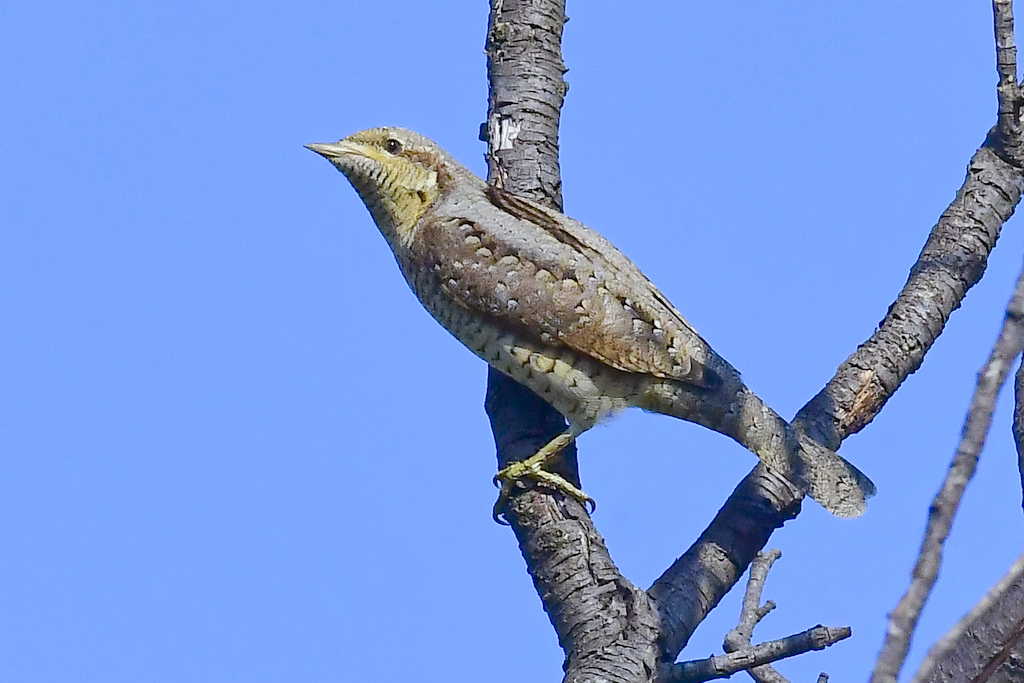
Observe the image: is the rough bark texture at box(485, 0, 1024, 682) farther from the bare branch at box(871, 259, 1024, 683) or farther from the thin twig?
the bare branch at box(871, 259, 1024, 683)

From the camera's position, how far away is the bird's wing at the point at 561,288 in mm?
4328

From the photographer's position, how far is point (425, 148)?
505 cm

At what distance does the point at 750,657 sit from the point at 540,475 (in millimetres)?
1300

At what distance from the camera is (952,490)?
4.35ft

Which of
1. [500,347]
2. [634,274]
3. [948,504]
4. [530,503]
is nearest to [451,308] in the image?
[500,347]

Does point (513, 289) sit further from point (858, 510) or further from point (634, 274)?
point (858, 510)

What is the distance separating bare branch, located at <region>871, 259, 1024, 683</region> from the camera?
→ 1.29 m

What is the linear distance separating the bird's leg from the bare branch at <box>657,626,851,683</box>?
3.12 feet

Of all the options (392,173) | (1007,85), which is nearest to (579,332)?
(392,173)

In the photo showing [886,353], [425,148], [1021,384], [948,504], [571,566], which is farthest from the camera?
[425,148]

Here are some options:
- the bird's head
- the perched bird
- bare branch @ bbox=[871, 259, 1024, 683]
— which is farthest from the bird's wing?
bare branch @ bbox=[871, 259, 1024, 683]

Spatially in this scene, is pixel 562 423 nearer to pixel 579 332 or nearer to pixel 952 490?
pixel 579 332

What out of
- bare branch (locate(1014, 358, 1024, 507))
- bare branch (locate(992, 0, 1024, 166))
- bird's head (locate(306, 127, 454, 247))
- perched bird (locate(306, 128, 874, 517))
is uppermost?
bird's head (locate(306, 127, 454, 247))

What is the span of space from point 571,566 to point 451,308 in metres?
1.44
